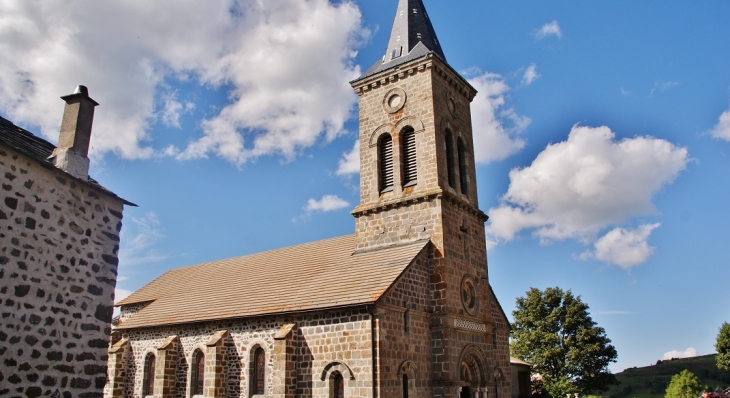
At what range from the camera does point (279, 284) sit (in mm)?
22250

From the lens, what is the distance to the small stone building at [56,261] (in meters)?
9.20

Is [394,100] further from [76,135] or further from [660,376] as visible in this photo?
[660,376]

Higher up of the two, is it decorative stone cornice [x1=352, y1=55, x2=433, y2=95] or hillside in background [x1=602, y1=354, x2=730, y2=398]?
decorative stone cornice [x1=352, y1=55, x2=433, y2=95]

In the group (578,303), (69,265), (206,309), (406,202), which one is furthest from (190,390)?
(578,303)

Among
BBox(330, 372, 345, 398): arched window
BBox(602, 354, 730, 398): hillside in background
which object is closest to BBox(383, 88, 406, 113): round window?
BBox(330, 372, 345, 398): arched window

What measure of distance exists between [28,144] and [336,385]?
11198 mm

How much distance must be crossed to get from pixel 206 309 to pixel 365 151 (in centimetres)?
943

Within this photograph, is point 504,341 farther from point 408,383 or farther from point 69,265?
point 69,265

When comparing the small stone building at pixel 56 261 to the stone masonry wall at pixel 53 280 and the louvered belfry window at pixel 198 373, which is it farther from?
the louvered belfry window at pixel 198 373

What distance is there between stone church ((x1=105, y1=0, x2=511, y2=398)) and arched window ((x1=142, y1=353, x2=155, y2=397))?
0.05 m

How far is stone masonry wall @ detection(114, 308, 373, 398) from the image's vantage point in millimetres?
16797

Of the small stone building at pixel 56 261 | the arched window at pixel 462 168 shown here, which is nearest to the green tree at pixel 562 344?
the arched window at pixel 462 168

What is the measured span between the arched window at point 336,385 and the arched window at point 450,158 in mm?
9199

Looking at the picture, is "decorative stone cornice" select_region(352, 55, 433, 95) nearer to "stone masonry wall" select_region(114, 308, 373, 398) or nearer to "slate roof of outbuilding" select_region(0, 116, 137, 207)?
"stone masonry wall" select_region(114, 308, 373, 398)
